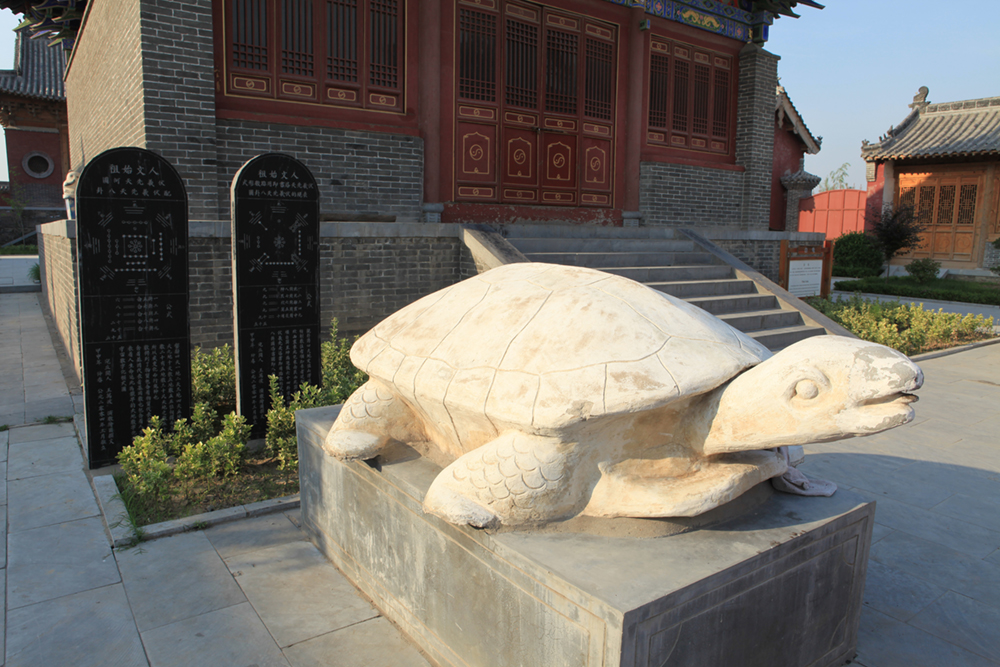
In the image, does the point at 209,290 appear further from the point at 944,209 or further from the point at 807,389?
the point at 944,209

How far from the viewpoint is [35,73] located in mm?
22578

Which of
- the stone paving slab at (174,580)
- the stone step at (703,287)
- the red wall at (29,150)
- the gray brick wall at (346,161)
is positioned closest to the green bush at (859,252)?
the stone step at (703,287)

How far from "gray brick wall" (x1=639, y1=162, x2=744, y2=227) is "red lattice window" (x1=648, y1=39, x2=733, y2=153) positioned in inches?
19.9

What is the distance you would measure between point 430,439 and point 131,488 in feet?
7.42

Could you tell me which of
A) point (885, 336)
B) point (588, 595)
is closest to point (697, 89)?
point (885, 336)

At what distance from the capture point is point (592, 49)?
9.88 m

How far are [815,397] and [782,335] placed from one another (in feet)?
22.1

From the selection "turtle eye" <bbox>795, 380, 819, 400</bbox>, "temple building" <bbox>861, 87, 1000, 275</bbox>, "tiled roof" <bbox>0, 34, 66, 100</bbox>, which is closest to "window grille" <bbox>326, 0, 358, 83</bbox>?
"turtle eye" <bbox>795, 380, 819, 400</bbox>

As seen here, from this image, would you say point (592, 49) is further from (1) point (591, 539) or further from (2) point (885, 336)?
(1) point (591, 539)

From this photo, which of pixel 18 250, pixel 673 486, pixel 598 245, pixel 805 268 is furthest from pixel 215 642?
pixel 18 250

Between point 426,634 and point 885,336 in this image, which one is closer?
point 426,634

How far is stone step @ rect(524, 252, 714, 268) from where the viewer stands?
314 inches

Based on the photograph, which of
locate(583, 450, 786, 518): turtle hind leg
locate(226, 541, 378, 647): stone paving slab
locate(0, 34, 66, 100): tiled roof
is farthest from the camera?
locate(0, 34, 66, 100): tiled roof

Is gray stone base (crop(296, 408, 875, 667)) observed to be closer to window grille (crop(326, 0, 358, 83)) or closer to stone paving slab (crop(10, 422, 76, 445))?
stone paving slab (crop(10, 422, 76, 445))
